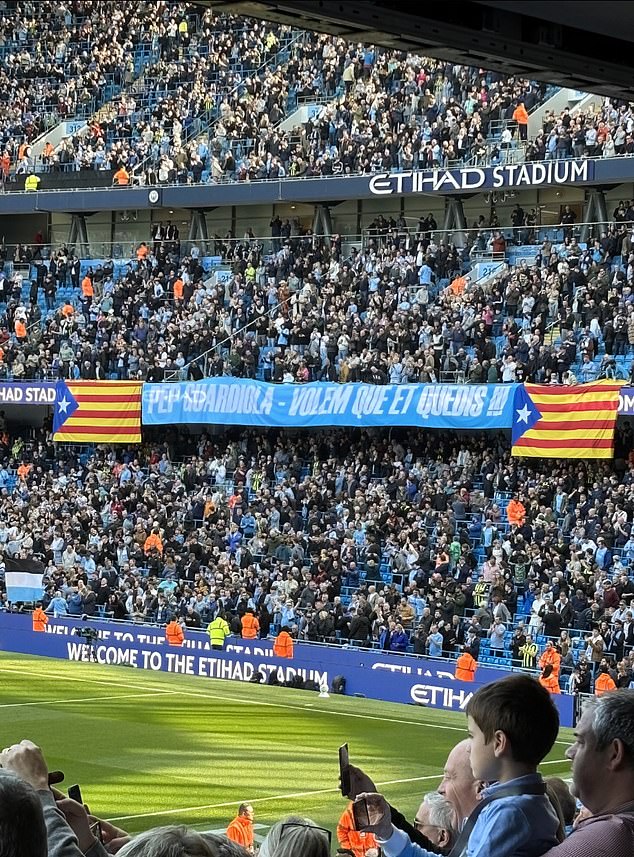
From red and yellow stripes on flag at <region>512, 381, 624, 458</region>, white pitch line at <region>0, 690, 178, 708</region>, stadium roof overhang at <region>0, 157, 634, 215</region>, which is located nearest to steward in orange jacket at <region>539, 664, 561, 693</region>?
red and yellow stripes on flag at <region>512, 381, 624, 458</region>

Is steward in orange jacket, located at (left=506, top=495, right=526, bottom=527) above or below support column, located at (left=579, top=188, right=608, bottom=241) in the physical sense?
below

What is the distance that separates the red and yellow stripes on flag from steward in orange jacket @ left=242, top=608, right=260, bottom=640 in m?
6.25

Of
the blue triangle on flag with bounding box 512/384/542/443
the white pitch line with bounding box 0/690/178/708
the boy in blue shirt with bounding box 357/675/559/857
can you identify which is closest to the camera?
the boy in blue shirt with bounding box 357/675/559/857

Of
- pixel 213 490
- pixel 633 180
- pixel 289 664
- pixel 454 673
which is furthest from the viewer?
pixel 213 490

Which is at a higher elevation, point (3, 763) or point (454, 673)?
point (3, 763)

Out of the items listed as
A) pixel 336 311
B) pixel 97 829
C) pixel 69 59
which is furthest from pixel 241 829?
pixel 69 59

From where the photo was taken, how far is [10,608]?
1394 inches

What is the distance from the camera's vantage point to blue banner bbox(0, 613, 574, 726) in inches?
1064

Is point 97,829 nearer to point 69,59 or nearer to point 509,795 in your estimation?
point 509,795

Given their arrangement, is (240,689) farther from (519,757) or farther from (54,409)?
(519,757)

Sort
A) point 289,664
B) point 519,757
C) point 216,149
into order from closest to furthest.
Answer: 1. point 519,757
2. point 289,664
3. point 216,149

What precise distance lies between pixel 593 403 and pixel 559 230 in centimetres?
784

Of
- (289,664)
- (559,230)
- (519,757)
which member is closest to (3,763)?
(519,757)

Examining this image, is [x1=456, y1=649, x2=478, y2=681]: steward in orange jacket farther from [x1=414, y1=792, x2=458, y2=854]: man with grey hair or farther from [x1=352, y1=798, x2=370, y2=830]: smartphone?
[x1=352, y1=798, x2=370, y2=830]: smartphone
